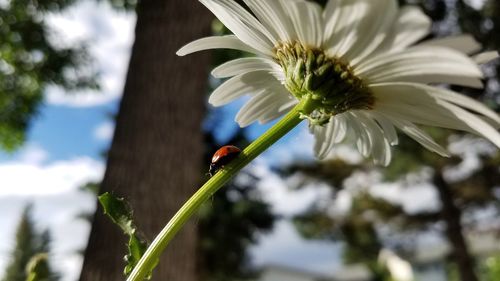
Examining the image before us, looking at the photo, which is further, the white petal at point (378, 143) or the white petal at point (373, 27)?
the white petal at point (378, 143)

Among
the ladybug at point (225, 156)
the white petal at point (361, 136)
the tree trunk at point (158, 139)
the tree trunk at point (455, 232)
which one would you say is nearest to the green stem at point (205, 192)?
the ladybug at point (225, 156)

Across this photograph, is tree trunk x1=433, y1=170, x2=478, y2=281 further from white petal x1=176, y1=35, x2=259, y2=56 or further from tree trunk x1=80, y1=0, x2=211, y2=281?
white petal x1=176, y1=35, x2=259, y2=56

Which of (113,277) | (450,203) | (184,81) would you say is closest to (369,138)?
(113,277)

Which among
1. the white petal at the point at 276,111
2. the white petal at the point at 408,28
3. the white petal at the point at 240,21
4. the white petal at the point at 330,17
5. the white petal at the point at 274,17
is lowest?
the white petal at the point at 408,28

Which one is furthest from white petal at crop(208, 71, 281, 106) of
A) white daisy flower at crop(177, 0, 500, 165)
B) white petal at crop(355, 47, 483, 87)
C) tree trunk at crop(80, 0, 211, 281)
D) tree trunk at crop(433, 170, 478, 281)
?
tree trunk at crop(433, 170, 478, 281)

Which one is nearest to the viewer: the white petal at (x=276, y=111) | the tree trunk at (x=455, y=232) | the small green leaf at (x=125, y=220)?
the small green leaf at (x=125, y=220)

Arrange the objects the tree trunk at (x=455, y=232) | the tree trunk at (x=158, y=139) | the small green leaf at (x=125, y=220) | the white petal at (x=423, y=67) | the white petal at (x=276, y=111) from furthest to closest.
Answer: the tree trunk at (x=455, y=232) → the tree trunk at (x=158, y=139) → the white petal at (x=276, y=111) → the small green leaf at (x=125, y=220) → the white petal at (x=423, y=67)

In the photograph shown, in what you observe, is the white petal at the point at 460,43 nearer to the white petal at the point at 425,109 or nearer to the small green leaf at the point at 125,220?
the white petal at the point at 425,109

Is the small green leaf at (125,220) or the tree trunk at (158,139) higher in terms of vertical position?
the tree trunk at (158,139)
